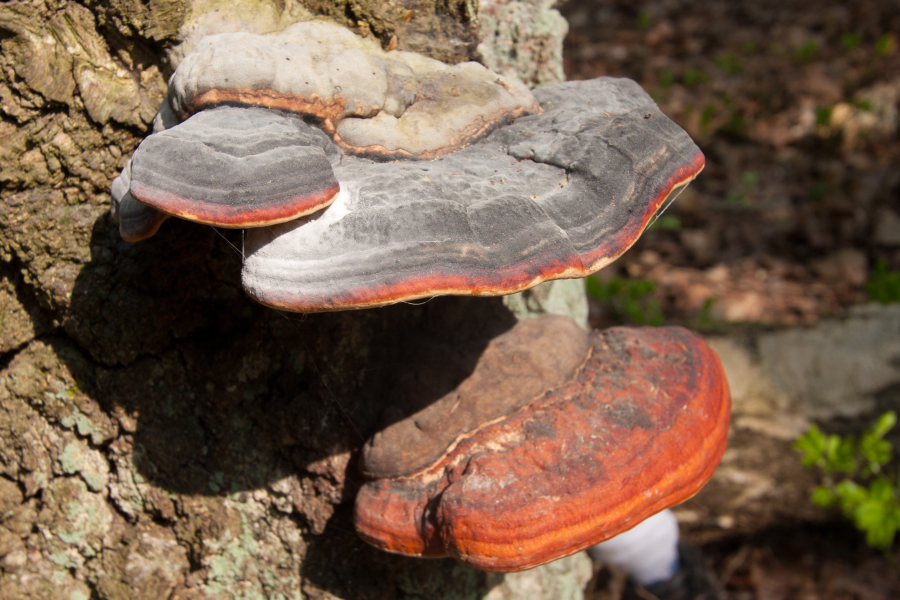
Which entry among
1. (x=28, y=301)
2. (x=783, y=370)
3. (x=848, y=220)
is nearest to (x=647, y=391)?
(x=28, y=301)

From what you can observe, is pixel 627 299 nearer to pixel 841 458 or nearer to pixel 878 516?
pixel 841 458

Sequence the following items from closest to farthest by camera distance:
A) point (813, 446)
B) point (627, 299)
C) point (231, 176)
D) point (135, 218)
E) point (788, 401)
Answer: point (231, 176) < point (135, 218) < point (813, 446) < point (788, 401) < point (627, 299)

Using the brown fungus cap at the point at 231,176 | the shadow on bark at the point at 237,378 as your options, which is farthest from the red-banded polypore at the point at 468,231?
the shadow on bark at the point at 237,378

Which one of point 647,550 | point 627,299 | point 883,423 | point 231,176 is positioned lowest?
point 647,550

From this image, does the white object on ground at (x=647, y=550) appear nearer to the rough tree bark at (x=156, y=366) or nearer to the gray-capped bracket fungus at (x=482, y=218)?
the rough tree bark at (x=156, y=366)

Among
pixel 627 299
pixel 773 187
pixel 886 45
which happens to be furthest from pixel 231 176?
pixel 886 45

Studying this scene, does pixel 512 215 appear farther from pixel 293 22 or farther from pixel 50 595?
pixel 50 595

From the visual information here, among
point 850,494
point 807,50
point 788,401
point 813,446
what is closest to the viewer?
point 813,446
